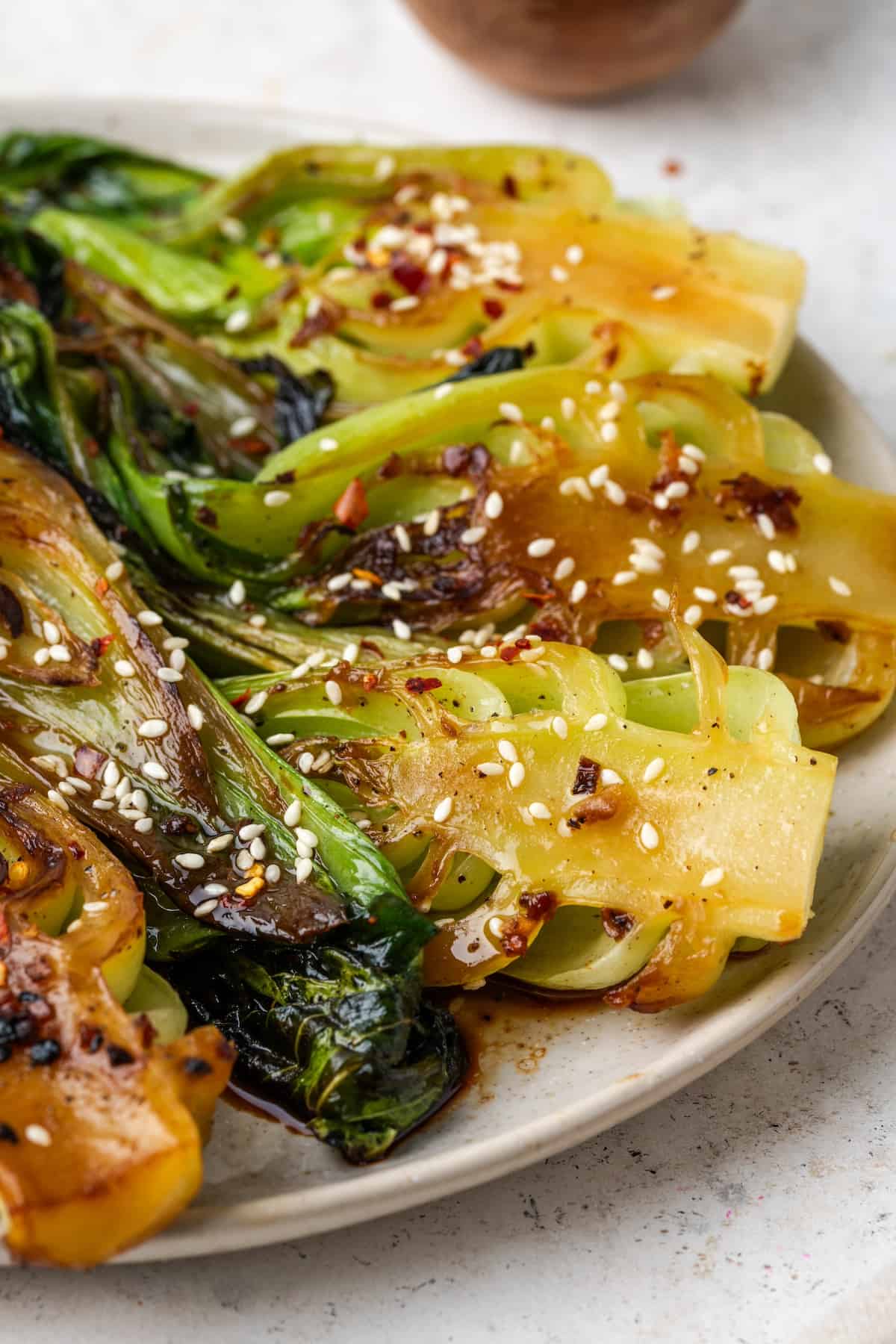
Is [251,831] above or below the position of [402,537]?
below

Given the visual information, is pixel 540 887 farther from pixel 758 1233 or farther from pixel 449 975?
pixel 758 1233

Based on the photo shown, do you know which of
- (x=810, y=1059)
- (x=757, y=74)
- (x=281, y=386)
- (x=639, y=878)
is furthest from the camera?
(x=757, y=74)

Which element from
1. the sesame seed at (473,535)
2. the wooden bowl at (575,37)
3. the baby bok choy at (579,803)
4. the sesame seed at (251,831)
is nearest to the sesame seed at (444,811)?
the baby bok choy at (579,803)

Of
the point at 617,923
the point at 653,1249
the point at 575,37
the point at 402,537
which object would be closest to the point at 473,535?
the point at 402,537

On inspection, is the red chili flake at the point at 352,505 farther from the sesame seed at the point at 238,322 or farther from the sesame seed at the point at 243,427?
the sesame seed at the point at 238,322

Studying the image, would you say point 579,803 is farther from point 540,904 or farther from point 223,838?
point 223,838

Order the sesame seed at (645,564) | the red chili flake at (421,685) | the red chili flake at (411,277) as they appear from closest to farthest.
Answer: the red chili flake at (421,685) < the sesame seed at (645,564) < the red chili flake at (411,277)

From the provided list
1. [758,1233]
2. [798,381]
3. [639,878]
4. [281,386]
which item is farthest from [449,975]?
[798,381]
